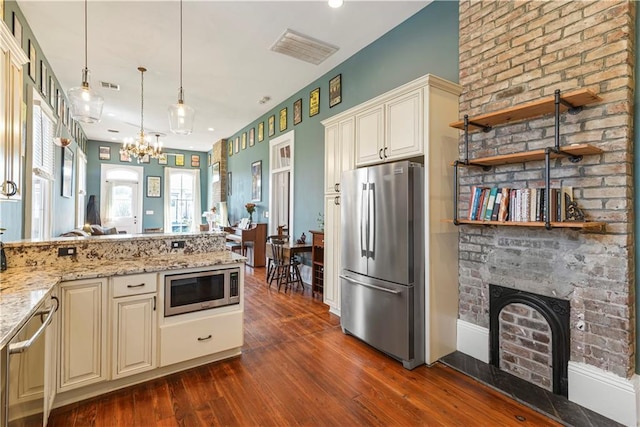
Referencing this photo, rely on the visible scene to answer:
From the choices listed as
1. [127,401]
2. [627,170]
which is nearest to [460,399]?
[627,170]

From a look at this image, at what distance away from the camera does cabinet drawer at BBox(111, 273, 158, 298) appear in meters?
2.16

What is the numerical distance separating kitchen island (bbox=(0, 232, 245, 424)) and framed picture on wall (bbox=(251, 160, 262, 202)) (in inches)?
173

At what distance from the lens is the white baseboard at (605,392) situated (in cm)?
186

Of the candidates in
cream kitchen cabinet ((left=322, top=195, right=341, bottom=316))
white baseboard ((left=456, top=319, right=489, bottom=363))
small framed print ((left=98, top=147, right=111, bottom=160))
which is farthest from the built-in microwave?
small framed print ((left=98, top=147, right=111, bottom=160))

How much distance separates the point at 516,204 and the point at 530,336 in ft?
3.36

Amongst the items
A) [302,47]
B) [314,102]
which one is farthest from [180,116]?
[314,102]

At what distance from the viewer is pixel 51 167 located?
184 inches

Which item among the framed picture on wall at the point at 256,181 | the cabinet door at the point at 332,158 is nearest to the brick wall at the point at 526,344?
the cabinet door at the point at 332,158

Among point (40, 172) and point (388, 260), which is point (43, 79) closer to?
point (40, 172)

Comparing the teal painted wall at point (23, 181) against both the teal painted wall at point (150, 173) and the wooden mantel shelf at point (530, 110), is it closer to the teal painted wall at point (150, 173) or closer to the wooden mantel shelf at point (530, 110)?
the wooden mantel shelf at point (530, 110)

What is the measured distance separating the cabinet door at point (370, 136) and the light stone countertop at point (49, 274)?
5.37ft

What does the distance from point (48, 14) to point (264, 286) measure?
4329 millimetres

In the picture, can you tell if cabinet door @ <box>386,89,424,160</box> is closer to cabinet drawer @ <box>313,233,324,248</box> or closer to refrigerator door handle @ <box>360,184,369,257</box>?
refrigerator door handle @ <box>360,184,369,257</box>

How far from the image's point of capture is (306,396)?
2184mm
